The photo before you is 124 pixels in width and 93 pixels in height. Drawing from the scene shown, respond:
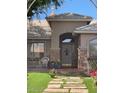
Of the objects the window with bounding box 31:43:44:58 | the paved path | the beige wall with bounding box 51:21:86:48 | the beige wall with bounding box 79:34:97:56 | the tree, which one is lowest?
the paved path

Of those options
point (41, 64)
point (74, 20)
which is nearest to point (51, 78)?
point (41, 64)

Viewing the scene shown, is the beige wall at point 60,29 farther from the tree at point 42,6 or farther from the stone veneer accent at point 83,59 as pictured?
the stone veneer accent at point 83,59

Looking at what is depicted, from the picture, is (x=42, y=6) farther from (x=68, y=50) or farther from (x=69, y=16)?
(x=68, y=50)

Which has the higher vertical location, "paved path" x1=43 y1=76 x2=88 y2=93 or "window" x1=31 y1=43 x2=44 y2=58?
"window" x1=31 y1=43 x2=44 y2=58

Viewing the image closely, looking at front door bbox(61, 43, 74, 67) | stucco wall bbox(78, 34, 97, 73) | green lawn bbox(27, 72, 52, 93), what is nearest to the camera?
green lawn bbox(27, 72, 52, 93)

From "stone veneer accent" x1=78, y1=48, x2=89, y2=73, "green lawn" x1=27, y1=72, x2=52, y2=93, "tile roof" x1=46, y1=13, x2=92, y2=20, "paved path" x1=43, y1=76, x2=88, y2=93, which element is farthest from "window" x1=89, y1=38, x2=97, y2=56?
"paved path" x1=43, y1=76, x2=88, y2=93

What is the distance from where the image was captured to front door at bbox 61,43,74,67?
16.3 meters

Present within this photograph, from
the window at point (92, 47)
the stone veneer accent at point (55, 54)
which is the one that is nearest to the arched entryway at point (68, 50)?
the stone veneer accent at point (55, 54)

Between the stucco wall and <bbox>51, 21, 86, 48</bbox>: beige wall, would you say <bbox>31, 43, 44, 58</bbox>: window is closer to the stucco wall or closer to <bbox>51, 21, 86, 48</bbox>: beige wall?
<bbox>51, 21, 86, 48</bbox>: beige wall

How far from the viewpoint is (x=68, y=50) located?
54.5ft
